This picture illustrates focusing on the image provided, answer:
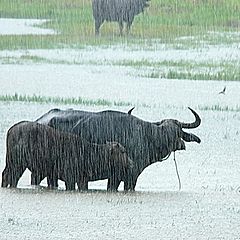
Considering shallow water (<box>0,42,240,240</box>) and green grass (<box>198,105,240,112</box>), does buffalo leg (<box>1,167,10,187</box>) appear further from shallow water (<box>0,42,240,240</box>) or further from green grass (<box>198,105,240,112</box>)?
green grass (<box>198,105,240,112</box>)

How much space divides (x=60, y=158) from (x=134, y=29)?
422 centimetres

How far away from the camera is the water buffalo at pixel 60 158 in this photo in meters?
4.45

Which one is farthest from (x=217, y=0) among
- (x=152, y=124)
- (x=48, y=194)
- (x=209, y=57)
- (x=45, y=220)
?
(x=45, y=220)

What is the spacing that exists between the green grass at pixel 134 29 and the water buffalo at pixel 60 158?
325 centimetres

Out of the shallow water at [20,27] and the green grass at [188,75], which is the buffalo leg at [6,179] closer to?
the green grass at [188,75]

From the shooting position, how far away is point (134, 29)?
28.2 feet

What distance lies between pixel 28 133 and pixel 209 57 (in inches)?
139

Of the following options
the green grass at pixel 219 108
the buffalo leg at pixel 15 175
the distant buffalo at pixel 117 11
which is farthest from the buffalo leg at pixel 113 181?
the distant buffalo at pixel 117 11

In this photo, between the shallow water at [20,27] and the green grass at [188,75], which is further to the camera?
the shallow water at [20,27]

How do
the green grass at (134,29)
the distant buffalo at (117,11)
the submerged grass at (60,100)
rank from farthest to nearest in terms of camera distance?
1. the distant buffalo at (117,11)
2. the green grass at (134,29)
3. the submerged grass at (60,100)

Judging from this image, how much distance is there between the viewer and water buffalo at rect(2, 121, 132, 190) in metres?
4.45

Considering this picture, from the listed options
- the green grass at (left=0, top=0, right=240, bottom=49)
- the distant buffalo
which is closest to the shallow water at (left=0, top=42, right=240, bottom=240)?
the green grass at (left=0, top=0, right=240, bottom=49)

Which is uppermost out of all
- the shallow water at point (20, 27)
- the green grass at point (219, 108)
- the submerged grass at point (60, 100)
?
the shallow water at point (20, 27)

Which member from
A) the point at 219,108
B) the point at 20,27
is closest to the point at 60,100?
the point at 219,108
